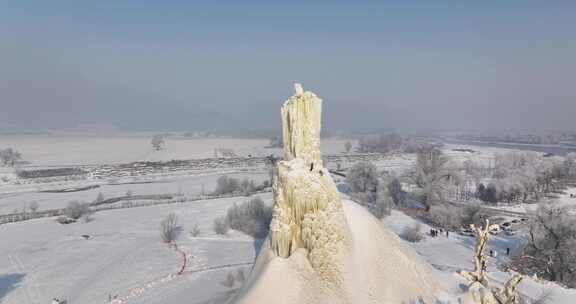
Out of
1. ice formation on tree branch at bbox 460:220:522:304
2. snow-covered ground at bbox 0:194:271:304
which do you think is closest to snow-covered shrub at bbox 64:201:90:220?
snow-covered ground at bbox 0:194:271:304

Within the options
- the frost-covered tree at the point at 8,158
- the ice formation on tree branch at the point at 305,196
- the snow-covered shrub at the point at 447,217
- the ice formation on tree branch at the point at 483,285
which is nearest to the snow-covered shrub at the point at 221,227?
the snow-covered shrub at the point at 447,217

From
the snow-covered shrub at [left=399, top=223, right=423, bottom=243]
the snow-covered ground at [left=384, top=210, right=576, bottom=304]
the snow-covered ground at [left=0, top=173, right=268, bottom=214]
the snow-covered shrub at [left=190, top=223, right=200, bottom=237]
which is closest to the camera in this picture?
the snow-covered ground at [left=384, top=210, right=576, bottom=304]

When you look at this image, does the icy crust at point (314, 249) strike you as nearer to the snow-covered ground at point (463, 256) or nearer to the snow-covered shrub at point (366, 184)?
the snow-covered ground at point (463, 256)

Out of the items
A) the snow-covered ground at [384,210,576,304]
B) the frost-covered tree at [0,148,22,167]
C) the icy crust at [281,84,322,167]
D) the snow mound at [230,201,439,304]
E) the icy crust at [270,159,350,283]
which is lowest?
the snow-covered ground at [384,210,576,304]

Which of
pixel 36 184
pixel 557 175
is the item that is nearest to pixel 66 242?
pixel 36 184

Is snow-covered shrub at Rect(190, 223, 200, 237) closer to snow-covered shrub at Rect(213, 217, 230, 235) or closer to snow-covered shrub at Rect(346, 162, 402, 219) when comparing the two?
snow-covered shrub at Rect(213, 217, 230, 235)

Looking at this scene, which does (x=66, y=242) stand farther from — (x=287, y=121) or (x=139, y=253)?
(x=287, y=121)
